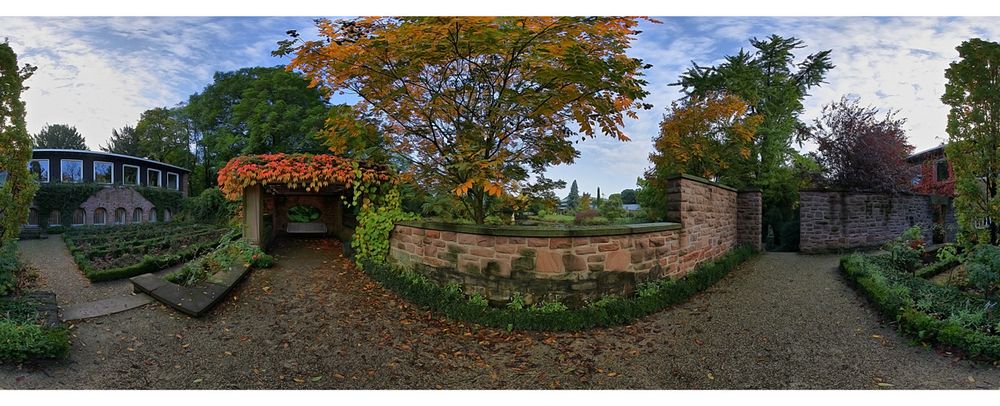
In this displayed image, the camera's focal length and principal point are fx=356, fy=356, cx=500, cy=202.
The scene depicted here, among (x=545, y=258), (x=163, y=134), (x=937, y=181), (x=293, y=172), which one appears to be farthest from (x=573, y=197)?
(x=937, y=181)

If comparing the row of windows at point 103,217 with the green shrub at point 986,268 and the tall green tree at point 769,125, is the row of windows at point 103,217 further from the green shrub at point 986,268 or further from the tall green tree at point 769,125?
the tall green tree at point 769,125

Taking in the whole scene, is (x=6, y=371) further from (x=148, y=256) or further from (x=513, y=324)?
(x=513, y=324)

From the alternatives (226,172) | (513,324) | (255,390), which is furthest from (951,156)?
(226,172)

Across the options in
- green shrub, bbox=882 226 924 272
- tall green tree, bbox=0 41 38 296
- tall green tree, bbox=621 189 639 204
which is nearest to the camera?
tall green tree, bbox=0 41 38 296

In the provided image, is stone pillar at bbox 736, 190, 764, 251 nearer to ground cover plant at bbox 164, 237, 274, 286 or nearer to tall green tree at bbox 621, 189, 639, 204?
tall green tree at bbox 621, 189, 639, 204

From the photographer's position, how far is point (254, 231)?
495 centimetres

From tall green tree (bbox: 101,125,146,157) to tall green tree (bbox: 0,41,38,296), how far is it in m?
0.69

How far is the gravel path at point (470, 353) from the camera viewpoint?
242cm

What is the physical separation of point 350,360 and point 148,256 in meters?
3.02

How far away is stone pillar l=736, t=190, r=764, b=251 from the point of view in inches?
307

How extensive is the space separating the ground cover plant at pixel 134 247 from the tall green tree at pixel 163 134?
0.69 m

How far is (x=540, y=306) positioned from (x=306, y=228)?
4888 millimetres

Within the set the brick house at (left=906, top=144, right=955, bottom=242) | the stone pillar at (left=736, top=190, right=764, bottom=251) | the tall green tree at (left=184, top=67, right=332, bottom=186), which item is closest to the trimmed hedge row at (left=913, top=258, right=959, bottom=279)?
the brick house at (left=906, top=144, right=955, bottom=242)

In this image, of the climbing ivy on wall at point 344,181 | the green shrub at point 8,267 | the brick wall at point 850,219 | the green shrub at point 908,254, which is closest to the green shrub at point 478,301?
the climbing ivy on wall at point 344,181
